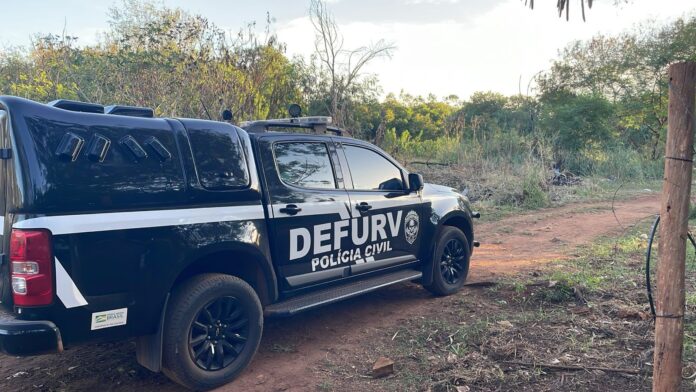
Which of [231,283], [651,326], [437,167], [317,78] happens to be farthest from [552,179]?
[231,283]

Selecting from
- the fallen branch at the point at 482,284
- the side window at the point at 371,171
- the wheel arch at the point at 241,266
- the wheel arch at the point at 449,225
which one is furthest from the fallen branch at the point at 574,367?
the fallen branch at the point at 482,284

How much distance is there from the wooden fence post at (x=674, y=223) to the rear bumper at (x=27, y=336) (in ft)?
10.8

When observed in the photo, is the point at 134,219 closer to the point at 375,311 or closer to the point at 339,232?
the point at 339,232

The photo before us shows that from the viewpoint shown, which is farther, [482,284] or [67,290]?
[482,284]

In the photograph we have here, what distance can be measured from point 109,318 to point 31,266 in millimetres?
541

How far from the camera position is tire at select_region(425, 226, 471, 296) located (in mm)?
5449

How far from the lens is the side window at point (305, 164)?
4238 mm

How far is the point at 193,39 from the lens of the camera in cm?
1123

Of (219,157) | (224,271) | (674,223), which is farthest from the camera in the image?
(224,271)

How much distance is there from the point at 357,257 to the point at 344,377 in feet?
4.02

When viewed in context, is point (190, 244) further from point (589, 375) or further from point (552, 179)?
point (552, 179)

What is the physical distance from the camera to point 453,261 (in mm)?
5742

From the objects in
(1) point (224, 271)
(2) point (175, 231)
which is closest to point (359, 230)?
(1) point (224, 271)

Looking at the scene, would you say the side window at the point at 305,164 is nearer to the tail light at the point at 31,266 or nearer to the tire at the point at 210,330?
the tire at the point at 210,330
